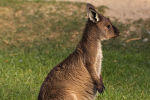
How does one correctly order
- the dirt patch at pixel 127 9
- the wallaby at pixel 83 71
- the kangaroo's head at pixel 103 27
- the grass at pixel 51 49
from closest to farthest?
the wallaby at pixel 83 71 → the kangaroo's head at pixel 103 27 → the grass at pixel 51 49 → the dirt patch at pixel 127 9

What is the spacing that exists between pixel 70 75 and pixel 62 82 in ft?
0.58

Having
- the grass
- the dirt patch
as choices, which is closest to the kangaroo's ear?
the grass

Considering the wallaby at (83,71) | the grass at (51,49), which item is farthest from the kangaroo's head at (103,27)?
the grass at (51,49)

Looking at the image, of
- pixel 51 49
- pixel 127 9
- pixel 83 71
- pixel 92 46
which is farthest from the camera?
pixel 127 9

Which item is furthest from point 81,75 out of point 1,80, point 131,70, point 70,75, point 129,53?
point 129,53

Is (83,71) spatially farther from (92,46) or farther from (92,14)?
(92,14)

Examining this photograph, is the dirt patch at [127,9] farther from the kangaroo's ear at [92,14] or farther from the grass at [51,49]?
the kangaroo's ear at [92,14]

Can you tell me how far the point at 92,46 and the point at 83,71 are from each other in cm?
37

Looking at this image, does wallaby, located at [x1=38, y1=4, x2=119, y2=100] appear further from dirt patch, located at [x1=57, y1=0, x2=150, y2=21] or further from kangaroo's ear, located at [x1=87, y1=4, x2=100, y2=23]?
dirt patch, located at [x1=57, y1=0, x2=150, y2=21]

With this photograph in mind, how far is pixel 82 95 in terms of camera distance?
4648 mm

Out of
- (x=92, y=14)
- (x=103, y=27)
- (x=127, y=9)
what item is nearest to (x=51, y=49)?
(x=127, y=9)

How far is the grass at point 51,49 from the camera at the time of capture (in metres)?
6.42

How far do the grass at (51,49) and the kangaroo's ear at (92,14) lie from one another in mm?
1540

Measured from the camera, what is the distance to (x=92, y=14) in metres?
4.77
